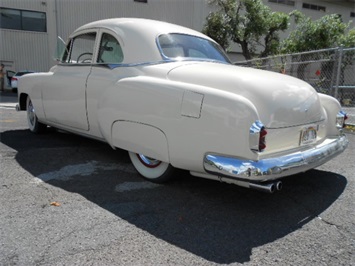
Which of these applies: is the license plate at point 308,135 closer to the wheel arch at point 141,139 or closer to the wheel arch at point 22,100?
the wheel arch at point 141,139

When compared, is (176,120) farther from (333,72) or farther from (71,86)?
(333,72)

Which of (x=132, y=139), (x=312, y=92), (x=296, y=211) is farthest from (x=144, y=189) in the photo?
(x=312, y=92)

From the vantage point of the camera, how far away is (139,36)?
12.7 ft

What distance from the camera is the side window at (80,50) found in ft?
15.3

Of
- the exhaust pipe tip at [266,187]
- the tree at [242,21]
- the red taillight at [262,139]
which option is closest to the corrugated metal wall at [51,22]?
the tree at [242,21]

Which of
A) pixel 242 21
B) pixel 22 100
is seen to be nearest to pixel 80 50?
pixel 22 100

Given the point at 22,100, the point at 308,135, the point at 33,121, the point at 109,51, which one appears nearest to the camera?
the point at 308,135

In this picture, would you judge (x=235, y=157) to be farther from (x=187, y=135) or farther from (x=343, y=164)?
(x=343, y=164)

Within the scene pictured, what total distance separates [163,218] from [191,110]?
0.99 m

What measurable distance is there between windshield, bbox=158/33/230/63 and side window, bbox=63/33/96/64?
1278mm


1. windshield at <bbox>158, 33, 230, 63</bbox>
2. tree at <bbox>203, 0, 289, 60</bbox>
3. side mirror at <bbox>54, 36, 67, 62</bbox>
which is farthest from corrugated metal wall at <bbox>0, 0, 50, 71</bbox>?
windshield at <bbox>158, 33, 230, 63</bbox>

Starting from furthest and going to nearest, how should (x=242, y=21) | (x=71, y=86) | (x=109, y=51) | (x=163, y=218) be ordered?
1. (x=242, y=21)
2. (x=71, y=86)
3. (x=109, y=51)
4. (x=163, y=218)

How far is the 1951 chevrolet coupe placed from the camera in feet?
9.01

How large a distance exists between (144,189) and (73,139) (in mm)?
2756
